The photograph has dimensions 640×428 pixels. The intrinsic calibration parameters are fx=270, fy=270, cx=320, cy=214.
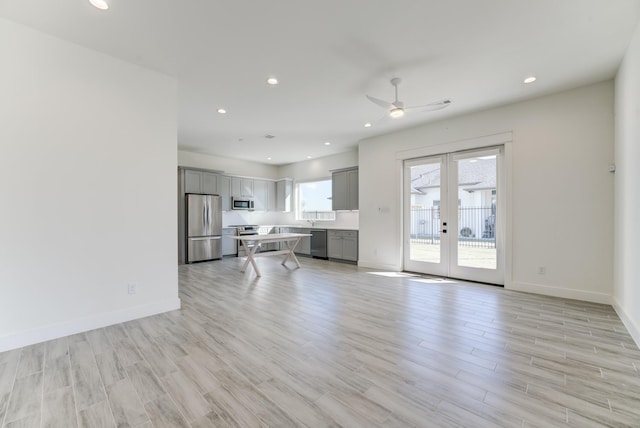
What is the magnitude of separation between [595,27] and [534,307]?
304cm

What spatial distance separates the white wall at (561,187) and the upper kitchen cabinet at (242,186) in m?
5.76

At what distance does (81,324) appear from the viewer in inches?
106

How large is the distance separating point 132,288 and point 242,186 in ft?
17.2

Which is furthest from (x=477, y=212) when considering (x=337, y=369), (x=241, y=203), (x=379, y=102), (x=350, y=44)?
(x=241, y=203)

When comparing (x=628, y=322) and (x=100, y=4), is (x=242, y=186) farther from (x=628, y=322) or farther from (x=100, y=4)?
(x=628, y=322)

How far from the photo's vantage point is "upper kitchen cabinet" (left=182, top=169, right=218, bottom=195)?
6562 mm

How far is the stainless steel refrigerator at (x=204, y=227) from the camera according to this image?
6473 mm

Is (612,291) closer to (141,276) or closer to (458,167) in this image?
(458,167)

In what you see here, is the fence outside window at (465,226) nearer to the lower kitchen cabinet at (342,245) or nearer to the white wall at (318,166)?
the lower kitchen cabinet at (342,245)

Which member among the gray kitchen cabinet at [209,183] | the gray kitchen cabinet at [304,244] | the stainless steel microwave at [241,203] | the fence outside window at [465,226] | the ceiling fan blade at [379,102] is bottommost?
the gray kitchen cabinet at [304,244]

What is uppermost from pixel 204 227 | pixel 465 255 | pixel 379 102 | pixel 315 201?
pixel 379 102

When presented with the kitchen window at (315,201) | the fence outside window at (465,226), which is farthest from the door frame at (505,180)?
the kitchen window at (315,201)

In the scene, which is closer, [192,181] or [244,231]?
[192,181]

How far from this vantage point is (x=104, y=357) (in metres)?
2.21
